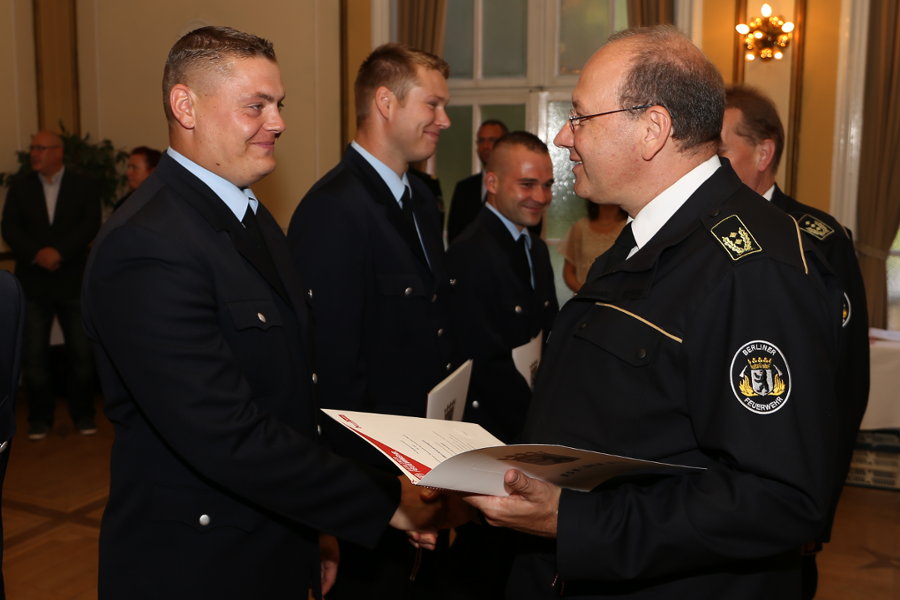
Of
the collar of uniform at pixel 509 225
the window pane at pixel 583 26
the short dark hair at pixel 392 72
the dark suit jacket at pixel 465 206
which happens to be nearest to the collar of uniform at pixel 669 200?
the short dark hair at pixel 392 72

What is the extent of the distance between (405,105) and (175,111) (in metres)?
0.91

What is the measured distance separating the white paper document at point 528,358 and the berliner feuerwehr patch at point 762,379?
1398 millimetres

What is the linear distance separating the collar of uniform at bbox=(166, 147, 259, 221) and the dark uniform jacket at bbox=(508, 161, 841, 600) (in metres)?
0.74

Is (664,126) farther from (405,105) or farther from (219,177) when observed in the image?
(405,105)

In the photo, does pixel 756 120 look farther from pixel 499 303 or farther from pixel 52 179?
pixel 52 179

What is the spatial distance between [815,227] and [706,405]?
1264 mm

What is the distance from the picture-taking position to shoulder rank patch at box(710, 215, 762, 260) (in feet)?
3.90

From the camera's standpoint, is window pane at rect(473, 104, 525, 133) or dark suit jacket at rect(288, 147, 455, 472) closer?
dark suit jacket at rect(288, 147, 455, 472)

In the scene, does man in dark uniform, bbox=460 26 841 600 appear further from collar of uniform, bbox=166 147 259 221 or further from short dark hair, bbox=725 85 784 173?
short dark hair, bbox=725 85 784 173

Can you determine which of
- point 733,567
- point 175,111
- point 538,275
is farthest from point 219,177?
point 538,275

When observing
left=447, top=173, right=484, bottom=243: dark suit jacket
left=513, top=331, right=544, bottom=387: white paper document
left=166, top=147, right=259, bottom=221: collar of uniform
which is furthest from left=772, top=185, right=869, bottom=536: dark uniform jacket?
left=447, top=173, right=484, bottom=243: dark suit jacket

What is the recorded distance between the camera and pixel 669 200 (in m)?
1.37

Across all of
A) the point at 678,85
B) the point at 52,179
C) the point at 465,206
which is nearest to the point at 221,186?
the point at 678,85

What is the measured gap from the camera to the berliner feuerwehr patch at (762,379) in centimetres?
112
